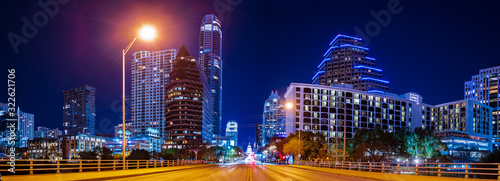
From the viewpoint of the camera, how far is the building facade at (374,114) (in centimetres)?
12988

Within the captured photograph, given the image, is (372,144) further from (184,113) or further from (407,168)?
(184,113)

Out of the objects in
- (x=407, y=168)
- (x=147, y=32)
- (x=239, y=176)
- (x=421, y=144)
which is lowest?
(x=421, y=144)

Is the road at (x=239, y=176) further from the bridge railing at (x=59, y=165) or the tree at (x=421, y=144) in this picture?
the tree at (x=421, y=144)

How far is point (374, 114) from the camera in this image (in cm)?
14150

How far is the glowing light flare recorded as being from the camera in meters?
24.2

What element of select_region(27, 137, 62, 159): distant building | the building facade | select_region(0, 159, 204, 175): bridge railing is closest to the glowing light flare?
select_region(0, 159, 204, 175): bridge railing

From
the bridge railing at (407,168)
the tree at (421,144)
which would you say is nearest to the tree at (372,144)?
the tree at (421,144)

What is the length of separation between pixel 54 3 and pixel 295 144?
218ft

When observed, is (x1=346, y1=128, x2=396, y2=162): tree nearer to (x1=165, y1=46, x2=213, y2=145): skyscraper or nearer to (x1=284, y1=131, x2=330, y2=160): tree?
(x1=284, y1=131, x2=330, y2=160): tree

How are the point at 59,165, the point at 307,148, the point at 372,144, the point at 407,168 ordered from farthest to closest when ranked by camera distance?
the point at 307,148 < the point at 372,144 < the point at 407,168 < the point at 59,165

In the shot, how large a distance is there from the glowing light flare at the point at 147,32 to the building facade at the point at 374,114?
95.0 m

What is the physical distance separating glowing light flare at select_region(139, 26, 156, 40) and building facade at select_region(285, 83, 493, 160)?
95015 millimetres

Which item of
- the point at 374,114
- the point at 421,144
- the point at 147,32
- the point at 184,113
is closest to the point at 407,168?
the point at 147,32

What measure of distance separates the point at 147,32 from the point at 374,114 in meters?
132
